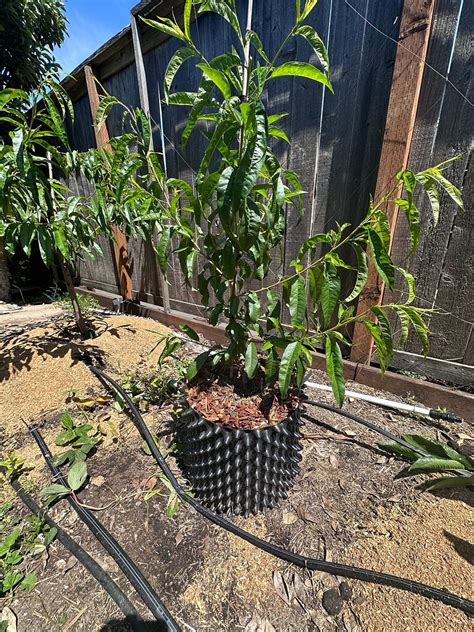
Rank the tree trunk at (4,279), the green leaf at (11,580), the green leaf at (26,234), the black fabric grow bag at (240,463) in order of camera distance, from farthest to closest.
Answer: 1. the tree trunk at (4,279)
2. the green leaf at (26,234)
3. the black fabric grow bag at (240,463)
4. the green leaf at (11,580)

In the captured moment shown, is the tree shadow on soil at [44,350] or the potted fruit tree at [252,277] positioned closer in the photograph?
the potted fruit tree at [252,277]

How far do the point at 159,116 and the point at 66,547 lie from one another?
9.59 feet

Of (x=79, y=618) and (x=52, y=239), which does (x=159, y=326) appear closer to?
(x=52, y=239)

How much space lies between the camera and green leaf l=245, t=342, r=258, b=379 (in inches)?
42.6

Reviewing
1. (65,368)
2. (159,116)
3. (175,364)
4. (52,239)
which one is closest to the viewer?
(52,239)

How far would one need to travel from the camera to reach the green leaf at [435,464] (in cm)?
120

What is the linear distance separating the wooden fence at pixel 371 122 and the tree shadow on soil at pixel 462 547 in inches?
36.4

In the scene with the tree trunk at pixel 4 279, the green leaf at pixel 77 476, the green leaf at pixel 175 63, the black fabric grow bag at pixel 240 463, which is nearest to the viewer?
the green leaf at pixel 175 63

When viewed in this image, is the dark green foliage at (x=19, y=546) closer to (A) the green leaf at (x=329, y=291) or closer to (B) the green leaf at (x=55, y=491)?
(B) the green leaf at (x=55, y=491)

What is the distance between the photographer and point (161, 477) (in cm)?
134

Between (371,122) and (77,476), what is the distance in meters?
2.39

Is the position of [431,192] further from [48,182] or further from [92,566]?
[48,182]

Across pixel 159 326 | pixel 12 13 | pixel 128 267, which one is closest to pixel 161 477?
pixel 159 326

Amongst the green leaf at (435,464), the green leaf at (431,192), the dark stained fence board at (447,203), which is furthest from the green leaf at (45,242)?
the green leaf at (435,464)
